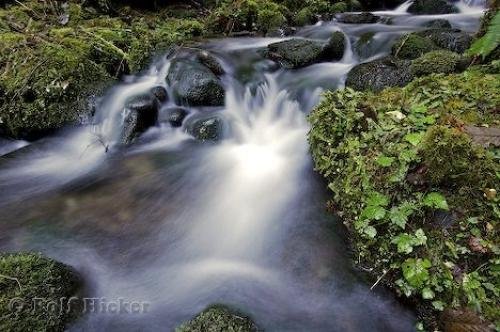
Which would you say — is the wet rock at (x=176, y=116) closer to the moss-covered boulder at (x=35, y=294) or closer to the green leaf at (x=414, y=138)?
the moss-covered boulder at (x=35, y=294)

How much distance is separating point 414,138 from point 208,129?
11.1ft

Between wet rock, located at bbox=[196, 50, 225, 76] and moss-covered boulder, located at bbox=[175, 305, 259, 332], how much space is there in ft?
16.1

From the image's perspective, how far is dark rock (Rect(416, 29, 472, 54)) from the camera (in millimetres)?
6738

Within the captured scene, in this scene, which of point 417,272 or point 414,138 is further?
point 414,138

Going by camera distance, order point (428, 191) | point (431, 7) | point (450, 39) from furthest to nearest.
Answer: point (431, 7)
point (450, 39)
point (428, 191)

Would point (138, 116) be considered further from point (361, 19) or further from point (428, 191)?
point (361, 19)

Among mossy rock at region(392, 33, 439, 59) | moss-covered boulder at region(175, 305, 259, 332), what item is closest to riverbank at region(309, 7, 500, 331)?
moss-covered boulder at region(175, 305, 259, 332)

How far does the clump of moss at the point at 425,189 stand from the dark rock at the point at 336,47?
346 centimetres

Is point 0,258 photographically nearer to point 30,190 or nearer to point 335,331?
point 30,190

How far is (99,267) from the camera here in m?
3.78

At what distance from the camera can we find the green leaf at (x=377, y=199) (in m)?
3.47

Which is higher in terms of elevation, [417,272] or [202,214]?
[417,272]

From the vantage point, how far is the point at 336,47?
25.0 feet

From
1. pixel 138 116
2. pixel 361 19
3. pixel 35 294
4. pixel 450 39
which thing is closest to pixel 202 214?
pixel 35 294
